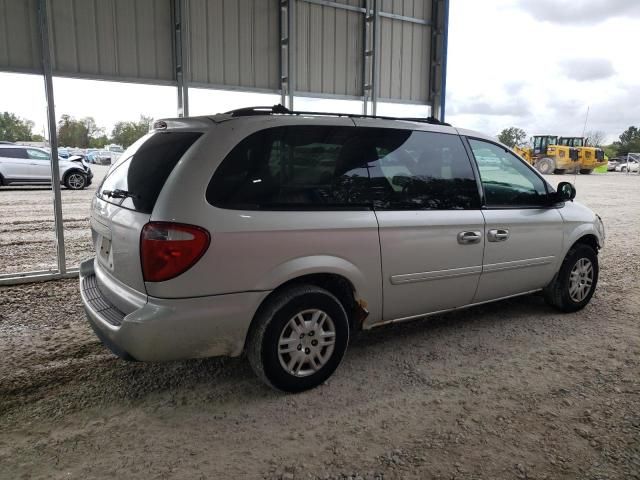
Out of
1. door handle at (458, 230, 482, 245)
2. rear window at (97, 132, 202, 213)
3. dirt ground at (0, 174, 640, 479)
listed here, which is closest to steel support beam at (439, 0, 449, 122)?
door handle at (458, 230, 482, 245)

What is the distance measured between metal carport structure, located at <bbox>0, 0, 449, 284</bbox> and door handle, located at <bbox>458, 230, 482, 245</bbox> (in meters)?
4.21

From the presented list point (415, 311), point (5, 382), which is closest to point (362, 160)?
point (415, 311)

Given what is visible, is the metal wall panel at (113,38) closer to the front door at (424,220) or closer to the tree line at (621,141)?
the front door at (424,220)

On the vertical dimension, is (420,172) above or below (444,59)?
below

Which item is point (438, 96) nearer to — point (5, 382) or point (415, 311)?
point (415, 311)

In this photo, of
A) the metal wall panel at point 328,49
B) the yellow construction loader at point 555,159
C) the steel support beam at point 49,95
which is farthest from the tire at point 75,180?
the yellow construction loader at point 555,159

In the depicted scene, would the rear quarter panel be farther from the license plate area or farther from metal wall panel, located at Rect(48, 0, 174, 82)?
metal wall panel, located at Rect(48, 0, 174, 82)

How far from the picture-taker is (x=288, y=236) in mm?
3033

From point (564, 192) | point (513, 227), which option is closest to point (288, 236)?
point (513, 227)

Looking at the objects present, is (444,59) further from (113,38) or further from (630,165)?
(630,165)

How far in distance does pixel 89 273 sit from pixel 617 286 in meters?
5.70

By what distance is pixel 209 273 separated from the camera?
279 centimetres

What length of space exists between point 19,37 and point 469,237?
5.03m

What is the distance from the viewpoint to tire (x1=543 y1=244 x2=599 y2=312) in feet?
15.8
